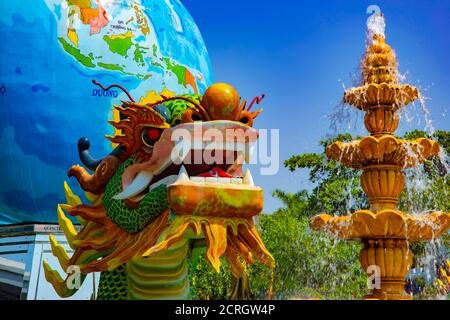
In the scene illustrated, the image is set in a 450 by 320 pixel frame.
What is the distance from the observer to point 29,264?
440 inches

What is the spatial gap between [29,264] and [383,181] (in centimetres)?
623

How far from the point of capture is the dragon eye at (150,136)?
213 inches

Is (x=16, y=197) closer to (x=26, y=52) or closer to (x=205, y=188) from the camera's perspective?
(x=26, y=52)

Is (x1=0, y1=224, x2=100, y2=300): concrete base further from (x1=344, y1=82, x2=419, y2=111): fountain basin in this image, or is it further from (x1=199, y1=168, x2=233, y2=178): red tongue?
(x1=199, y1=168, x2=233, y2=178): red tongue

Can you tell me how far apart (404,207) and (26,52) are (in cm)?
1408

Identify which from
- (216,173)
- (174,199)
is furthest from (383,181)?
(174,199)

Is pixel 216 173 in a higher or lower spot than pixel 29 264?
lower

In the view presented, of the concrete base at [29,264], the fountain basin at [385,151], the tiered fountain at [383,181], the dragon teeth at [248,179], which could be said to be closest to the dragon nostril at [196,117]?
the dragon teeth at [248,179]

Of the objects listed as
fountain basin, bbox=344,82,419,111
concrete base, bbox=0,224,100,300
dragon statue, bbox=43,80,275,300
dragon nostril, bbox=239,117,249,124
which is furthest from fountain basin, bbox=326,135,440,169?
concrete base, bbox=0,224,100,300

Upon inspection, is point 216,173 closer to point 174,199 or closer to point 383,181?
point 174,199

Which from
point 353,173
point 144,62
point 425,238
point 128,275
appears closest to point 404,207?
point 353,173

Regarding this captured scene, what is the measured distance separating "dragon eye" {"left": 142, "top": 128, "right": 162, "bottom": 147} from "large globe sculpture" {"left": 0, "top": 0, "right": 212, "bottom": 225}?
5.93 metres

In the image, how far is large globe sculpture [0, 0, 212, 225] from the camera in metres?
11.2

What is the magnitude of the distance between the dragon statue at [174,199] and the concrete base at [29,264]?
5576mm
